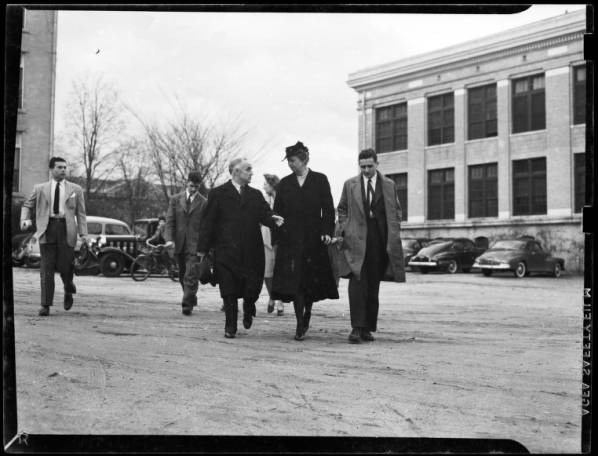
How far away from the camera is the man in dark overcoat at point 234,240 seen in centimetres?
702

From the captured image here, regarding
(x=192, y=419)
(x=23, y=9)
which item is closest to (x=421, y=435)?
(x=192, y=419)

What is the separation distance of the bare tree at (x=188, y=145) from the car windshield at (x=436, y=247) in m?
18.0

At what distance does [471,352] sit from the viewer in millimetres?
6422

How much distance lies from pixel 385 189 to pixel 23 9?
4506 mm

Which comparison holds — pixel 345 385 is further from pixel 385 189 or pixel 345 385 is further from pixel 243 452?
pixel 385 189

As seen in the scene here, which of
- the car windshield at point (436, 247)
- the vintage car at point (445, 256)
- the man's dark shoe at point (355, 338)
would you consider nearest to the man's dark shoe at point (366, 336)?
the man's dark shoe at point (355, 338)

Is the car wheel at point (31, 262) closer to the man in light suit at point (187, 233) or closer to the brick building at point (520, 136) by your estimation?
the brick building at point (520, 136)

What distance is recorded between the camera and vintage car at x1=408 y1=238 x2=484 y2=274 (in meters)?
23.9

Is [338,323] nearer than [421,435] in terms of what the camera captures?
No

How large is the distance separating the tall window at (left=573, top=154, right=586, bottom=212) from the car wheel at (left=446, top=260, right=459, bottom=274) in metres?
21.8

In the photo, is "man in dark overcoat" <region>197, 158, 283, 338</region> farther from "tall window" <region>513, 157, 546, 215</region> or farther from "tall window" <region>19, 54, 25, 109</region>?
"tall window" <region>19, 54, 25, 109</region>

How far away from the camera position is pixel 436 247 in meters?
24.4

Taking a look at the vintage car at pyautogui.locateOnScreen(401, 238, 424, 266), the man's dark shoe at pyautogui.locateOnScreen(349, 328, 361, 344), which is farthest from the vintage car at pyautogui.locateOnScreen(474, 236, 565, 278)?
the man's dark shoe at pyautogui.locateOnScreen(349, 328, 361, 344)

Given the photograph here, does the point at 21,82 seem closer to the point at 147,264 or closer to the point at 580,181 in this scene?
the point at 580,181
